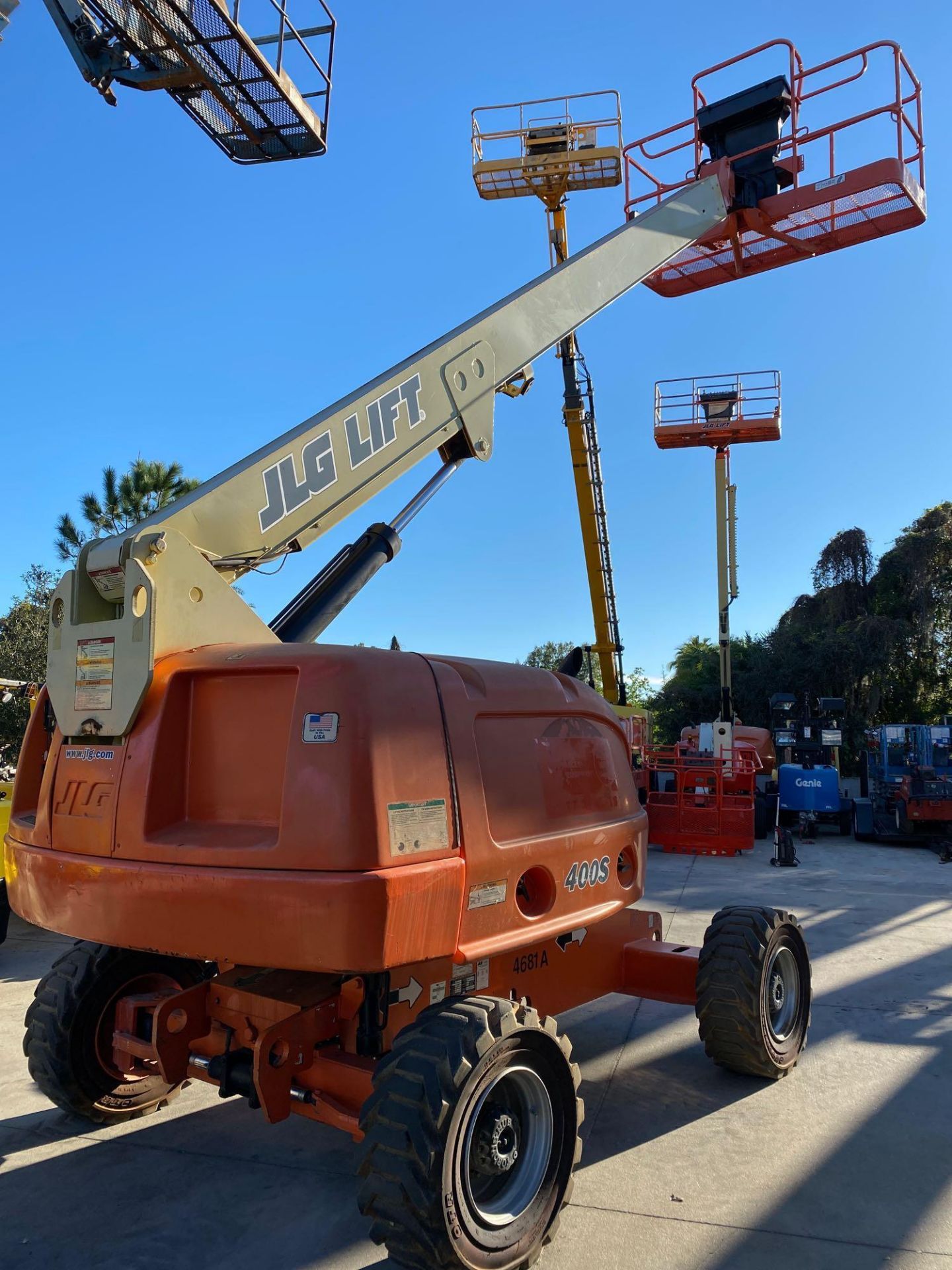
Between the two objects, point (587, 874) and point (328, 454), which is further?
point (328, 454)

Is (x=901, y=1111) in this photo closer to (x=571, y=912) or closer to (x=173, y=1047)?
(x=571, y=912)

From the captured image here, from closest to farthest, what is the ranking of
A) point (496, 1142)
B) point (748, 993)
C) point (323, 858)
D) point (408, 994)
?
point (323, 858) < point (496, 1142) < point (408, 994) < point (748, 993)

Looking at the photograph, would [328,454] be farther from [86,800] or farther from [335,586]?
[86,800]

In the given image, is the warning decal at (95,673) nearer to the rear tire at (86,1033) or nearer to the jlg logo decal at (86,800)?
the jlg logo decal at (86,800)

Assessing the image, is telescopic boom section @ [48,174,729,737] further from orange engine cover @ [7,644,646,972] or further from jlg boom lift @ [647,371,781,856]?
jlg boom lift @ [647,371,781,856]

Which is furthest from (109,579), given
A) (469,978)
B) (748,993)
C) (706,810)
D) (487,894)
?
(706,810)

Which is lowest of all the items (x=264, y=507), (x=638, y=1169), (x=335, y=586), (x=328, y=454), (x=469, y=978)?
(x=638, y=1169)

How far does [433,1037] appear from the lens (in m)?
2.98

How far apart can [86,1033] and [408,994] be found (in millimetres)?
1759

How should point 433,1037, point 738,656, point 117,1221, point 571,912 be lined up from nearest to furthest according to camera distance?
point 433,1037, point 117,1221, point 571,912, point 738,656

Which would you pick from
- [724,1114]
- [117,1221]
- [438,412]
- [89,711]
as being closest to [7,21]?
[438,412]

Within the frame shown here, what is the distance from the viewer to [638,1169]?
3.89m

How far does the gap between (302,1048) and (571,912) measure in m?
1.24

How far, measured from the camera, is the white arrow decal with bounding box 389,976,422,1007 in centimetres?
349
